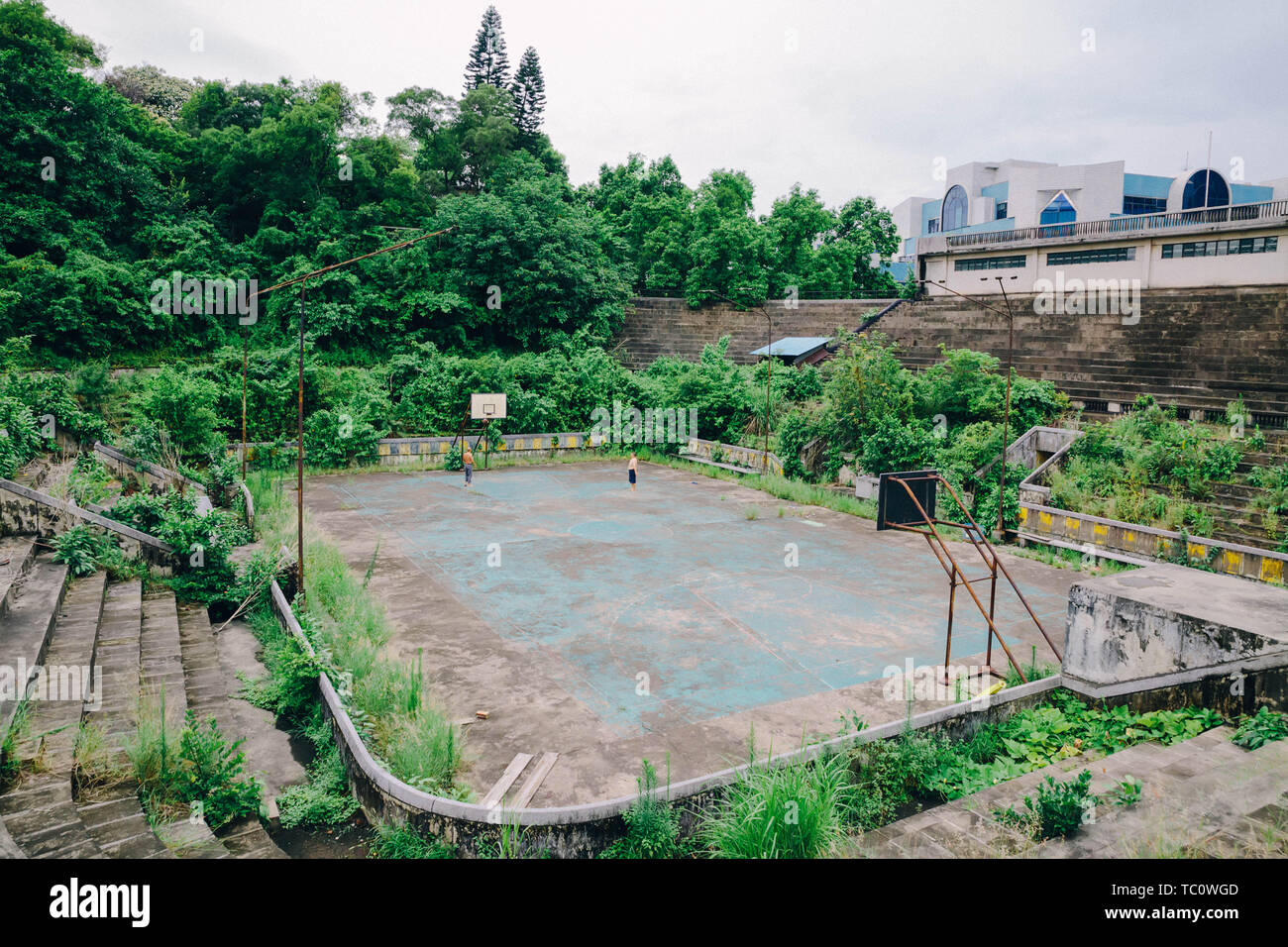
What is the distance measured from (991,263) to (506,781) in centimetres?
3153

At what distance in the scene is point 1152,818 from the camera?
6254mm

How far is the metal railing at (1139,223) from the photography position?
23859mm

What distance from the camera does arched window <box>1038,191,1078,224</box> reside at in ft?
156

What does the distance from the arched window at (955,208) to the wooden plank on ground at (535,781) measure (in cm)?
5687

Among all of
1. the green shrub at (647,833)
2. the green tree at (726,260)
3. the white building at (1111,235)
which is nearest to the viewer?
the green shrub at (647,833)

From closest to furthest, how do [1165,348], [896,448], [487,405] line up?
[896,448] → [1165,348] → [487,405]

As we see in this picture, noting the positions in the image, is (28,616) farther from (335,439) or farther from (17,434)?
(335,439)

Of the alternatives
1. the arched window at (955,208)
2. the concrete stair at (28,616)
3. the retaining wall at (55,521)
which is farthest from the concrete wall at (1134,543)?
the arched window at (955,208)

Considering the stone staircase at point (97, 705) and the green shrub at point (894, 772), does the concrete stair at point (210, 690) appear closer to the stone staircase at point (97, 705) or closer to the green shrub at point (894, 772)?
the stone staircase at point (97, 705)

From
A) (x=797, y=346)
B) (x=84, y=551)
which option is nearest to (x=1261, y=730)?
(x=84, y=551)

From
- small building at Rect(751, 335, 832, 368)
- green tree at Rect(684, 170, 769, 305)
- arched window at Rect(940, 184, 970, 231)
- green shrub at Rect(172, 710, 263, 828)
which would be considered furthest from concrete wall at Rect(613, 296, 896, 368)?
green shrub at Rect(172, 710, 263, 828)

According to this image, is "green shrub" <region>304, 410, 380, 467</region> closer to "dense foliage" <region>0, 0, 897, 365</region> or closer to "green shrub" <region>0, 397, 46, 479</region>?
"dense foliage" <region>0, 0, 897, 365</region>
